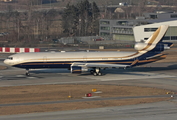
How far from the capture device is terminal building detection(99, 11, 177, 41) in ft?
445

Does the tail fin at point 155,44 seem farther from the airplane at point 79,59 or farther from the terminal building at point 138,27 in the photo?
the terminal building at point 138,27

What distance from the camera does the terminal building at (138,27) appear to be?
445ft

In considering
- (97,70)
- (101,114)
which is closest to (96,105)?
(101,114)

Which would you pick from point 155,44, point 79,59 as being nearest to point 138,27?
point 155,44

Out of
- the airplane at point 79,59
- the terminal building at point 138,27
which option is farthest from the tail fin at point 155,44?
the terminal building at point 138,27

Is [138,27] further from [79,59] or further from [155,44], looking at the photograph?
[79,59]

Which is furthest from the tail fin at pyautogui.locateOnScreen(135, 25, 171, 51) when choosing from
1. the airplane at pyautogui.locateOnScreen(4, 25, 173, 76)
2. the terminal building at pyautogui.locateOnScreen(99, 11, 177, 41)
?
the terminal building at pyautogui.locateOnScreen(99, 11, 177, 41)

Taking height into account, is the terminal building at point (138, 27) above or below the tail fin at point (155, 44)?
above

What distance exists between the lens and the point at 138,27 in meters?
138

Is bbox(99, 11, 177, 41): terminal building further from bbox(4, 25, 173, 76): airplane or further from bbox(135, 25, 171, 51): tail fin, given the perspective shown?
bbox(4, 25, 173, 76): airplane

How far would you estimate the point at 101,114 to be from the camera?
116 feet

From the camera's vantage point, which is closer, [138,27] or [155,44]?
[155,44]

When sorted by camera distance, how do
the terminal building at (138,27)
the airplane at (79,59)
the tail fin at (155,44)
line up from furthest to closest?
the terminal building at (138,27)
the tail fin at (155,44)
the airplane at (79,59)

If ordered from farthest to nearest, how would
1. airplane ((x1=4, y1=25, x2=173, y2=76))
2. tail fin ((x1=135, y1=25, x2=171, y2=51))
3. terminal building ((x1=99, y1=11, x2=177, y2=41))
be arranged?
terminal building ((x1=99, y1=11, x2=177, y2=41)) < tail fin ((x1=135, y1=25, x2=171, y2=51)) < airplane ((x1=4, y1=25, x2=173, y2=76))
